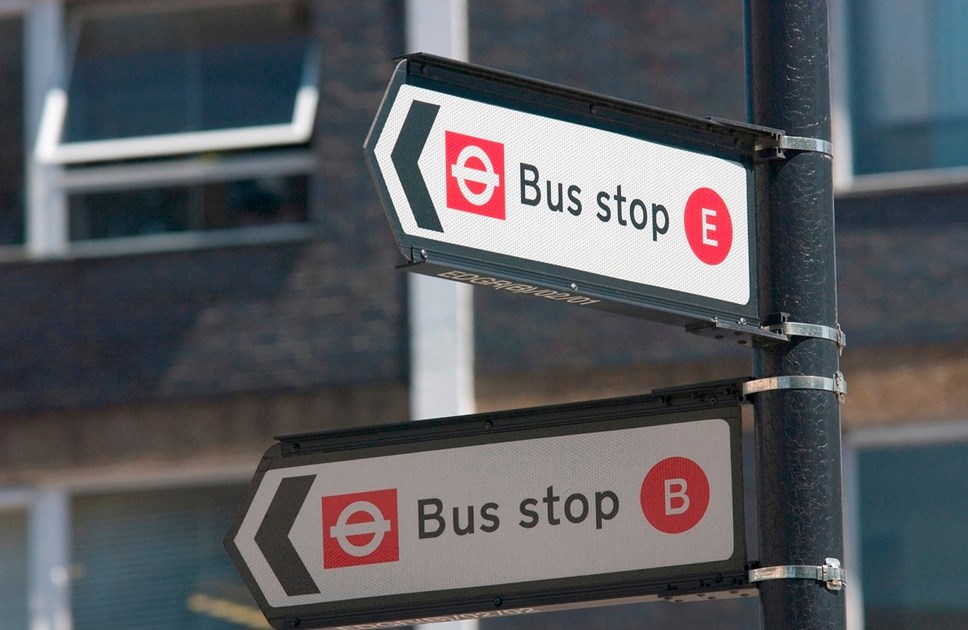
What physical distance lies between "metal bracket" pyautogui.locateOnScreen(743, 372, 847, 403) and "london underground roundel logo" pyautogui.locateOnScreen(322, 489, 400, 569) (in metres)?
0.80

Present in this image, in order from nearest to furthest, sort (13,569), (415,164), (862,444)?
(415,164)
(862,444)
(13,569)

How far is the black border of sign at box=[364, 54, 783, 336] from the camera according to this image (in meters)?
2.87

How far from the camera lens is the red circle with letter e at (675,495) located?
318 centimetres

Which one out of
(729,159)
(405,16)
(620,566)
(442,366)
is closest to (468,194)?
(729,159)

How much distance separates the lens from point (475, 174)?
299cm

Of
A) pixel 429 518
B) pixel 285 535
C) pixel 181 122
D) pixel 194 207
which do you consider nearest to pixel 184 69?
pixel 181 122

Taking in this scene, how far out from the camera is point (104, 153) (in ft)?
30.1

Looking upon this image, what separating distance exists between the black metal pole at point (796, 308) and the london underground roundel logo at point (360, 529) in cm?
77

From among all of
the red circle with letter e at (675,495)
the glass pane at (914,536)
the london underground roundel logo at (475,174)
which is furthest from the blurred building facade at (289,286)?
the london underground roundel logo at (475,174)

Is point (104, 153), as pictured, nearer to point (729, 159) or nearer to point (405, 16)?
point (405, 16)

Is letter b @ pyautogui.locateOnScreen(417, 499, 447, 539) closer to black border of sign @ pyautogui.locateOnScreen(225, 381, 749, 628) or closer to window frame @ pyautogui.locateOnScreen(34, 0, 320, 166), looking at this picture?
black border of sign @ pyautogui.locateOnScreen(225, 381, 749, 628)

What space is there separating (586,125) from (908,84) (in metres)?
5.78

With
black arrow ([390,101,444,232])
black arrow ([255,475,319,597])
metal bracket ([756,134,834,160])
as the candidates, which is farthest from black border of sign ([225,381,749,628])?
black arrow ([390,101,444,232])

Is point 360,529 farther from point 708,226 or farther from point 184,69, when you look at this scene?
point 184,69
